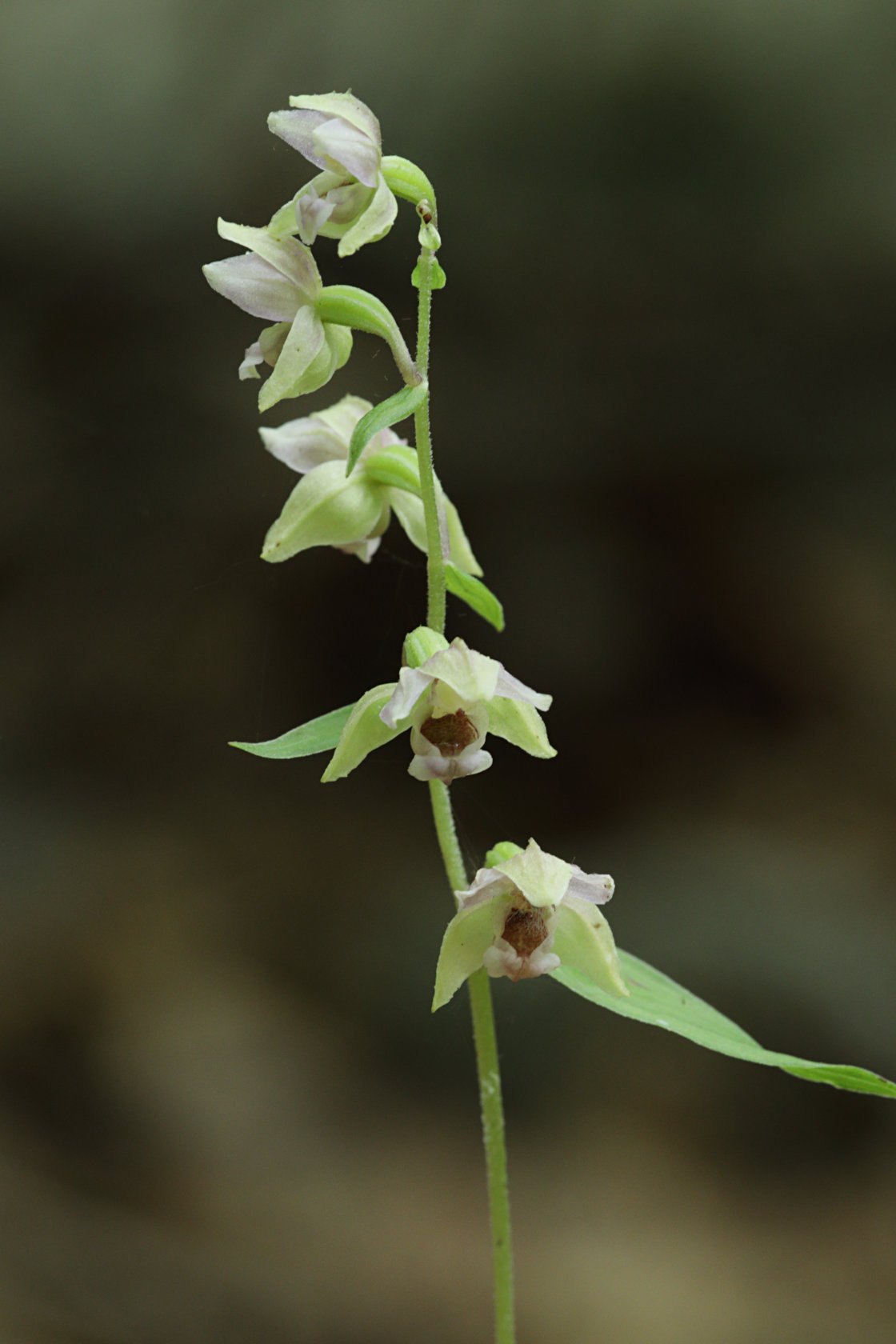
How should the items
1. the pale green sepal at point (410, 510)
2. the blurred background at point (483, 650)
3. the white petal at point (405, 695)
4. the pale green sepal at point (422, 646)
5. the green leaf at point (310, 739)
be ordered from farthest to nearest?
the blurred background at point (483, 650), the pale green sepal at point (410, 510), the green leaf at point (310, 739), the pale green sepal at point (422, 646), the white petal at point (405, 695)

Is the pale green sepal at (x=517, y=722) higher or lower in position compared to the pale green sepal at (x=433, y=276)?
lower

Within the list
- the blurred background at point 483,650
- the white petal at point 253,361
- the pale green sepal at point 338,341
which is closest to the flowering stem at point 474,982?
the pale green sepal at point 338,341

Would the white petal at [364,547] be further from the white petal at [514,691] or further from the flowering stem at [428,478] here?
the white petal at [514,691]

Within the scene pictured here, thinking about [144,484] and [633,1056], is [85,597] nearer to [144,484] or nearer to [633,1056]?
[144,484]

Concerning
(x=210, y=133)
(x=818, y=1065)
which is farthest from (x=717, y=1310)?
(x=210, y=133)

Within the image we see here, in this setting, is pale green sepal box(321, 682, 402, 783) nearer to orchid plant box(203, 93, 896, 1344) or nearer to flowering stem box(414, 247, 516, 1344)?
orchid plant box(203, 93, 896, 1344)

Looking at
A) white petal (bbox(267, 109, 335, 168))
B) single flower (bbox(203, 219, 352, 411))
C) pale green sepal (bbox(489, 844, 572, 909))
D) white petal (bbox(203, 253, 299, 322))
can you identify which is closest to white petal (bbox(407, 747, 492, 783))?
pale green sepal (bbox(489, 844, 572, 909))

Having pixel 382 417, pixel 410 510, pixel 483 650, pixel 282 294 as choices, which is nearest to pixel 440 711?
pixel 382 417
